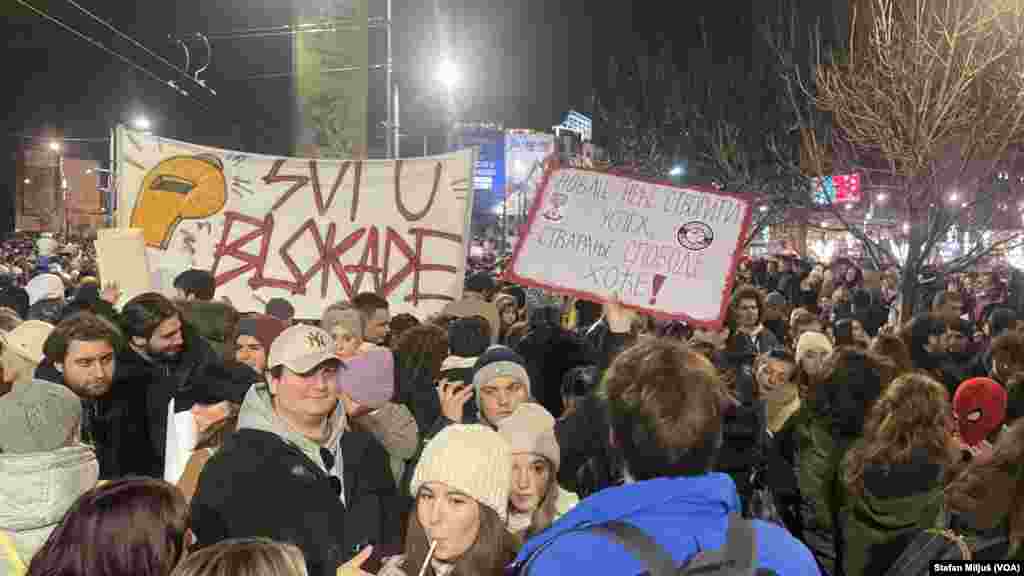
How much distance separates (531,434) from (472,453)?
2.98 ft

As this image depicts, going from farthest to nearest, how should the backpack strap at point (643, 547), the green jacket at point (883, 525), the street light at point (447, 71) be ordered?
the street light at point (447, 71)
the green jacket at point (883, 525)
the backpack strap at point (643, 547)

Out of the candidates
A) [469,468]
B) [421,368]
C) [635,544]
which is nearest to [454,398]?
[421,368]

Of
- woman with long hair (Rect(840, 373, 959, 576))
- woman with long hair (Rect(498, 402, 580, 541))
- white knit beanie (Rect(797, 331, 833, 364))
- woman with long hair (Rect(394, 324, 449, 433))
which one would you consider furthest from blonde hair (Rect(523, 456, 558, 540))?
white knit beanie (Rect(797, 331, 833, 364))

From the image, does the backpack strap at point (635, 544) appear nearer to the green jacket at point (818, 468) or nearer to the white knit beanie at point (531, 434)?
the white knit beanie at point (531, 434)

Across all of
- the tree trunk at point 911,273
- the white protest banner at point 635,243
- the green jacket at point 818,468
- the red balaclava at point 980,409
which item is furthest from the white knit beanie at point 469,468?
the tree trunk at point 911,273

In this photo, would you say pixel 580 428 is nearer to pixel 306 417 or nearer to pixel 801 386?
pixel 306 417

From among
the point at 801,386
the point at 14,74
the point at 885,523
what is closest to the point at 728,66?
the point at 801,386

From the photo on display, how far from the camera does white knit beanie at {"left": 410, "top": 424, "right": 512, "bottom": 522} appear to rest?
3152 millimetres

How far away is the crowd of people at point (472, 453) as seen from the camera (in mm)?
2260

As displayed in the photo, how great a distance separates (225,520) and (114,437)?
2219mm

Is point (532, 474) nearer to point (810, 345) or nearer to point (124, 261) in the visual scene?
point (810, 345)

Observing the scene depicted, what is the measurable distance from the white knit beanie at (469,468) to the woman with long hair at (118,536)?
83 cm

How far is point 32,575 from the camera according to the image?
102 inches

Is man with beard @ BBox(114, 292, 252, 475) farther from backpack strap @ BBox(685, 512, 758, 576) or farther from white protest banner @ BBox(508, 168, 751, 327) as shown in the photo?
backpack strap @ BBox(685, 512, 758, 576)
